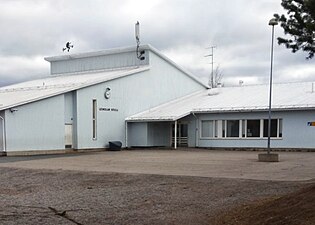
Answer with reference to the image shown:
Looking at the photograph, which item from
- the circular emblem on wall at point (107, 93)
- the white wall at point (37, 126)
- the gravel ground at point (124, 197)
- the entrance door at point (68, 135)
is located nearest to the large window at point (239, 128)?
the circular emblem on wall at point (107, 93)

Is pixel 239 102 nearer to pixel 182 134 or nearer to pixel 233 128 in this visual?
pixel 233 128

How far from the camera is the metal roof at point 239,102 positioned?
30.3 m

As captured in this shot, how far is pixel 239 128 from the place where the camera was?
31.8 m

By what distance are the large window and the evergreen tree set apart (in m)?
21.5

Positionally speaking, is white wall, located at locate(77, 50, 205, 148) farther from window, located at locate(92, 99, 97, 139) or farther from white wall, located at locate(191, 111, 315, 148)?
white wall, located at locate(191, 111, 315, 148)

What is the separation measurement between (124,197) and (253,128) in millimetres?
21739

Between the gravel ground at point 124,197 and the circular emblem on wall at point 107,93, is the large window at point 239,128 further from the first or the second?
the gravel ground at point 124,197

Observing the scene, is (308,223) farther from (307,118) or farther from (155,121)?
(155,121)

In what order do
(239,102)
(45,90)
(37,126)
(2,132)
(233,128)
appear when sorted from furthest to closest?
(239,102)
(233,128)
(45,90)
(37,126)
(2,132)

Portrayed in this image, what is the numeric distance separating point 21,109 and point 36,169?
33.1ft

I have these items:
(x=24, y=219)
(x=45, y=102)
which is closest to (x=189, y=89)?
(x=45, y=102)

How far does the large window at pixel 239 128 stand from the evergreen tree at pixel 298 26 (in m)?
21.5

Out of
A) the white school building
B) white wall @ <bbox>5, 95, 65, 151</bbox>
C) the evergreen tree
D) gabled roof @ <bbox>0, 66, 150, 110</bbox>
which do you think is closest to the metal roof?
the white school building

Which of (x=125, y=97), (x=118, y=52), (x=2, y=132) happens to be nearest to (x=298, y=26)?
(x=2, y=132)
